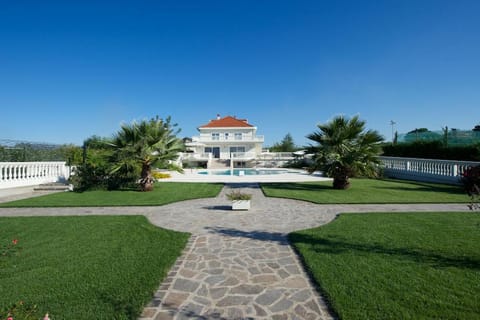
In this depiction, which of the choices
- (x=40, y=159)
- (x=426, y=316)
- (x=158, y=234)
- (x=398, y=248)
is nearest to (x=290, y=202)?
(x=398, y=248)

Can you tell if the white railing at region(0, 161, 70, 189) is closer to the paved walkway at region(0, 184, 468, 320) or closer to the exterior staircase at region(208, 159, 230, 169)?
the paved walkway at region(0, 184, 468, 320)

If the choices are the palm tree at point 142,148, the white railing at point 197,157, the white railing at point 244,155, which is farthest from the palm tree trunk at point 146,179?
the white railing at point 244,155

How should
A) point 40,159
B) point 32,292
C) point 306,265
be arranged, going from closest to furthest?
point 32,292
point 306,265
point 40,159

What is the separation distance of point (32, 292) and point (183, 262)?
1992 millimetres

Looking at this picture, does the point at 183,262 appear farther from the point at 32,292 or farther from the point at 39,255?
the point at 39,255

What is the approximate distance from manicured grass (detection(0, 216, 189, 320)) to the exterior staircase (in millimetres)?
27659

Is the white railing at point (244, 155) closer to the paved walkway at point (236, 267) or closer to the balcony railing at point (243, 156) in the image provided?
the balcony railing at point (243, 156)

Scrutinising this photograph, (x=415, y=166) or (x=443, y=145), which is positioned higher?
(x=443, y=145)

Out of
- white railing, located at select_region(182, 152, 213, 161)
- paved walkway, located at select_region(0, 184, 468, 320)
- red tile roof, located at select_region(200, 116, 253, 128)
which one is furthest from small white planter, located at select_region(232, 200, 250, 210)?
red tile roof, located at select_region(200, 116, 253, 128)

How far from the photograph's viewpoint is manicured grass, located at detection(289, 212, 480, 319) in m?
2.74

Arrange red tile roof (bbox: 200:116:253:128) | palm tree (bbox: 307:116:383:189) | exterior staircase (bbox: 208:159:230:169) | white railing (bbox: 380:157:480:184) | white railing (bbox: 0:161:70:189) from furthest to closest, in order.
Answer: red tile roof (bbox: 200:116:253:128) < exterior staircase (bbox: 208:159:230:169) < white railing (bbox: 380:157:480:184) < palm tree (bbox: 307:116:383:189) < white railing (bbox: 0:161:70:189)

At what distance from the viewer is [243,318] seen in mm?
2645

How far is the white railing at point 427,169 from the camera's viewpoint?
13552 mm

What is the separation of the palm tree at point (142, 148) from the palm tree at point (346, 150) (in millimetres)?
8138
